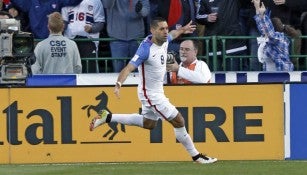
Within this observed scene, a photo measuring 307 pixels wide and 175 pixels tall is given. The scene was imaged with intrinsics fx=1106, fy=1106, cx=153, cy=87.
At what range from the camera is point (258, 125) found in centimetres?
1695

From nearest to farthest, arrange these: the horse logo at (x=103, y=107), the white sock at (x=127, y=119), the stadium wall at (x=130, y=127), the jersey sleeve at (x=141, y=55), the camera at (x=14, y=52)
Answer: the jersey sleeve at (x=141, y=55)
the white sock at (x=127, y=119)
the camera at (x=14, y=52)
the stadium wall at (x=130, y=127)
the horse logo at (x=103, y=107)

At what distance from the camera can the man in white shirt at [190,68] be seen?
17.0 meters

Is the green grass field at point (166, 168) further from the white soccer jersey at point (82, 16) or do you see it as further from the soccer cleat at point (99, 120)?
the white soccer jersey at point (82, 16)

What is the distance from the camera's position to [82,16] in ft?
62.8

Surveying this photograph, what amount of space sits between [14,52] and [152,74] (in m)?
2.09

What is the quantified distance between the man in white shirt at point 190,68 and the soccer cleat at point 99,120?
1400 millimetres

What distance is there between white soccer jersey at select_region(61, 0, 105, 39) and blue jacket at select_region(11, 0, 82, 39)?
117 mm

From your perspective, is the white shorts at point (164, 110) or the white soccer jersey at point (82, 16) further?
the white soccer jersey at point (82, 16)

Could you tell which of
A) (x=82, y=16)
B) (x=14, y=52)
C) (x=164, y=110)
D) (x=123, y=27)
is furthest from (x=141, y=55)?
(x=82, y=16)

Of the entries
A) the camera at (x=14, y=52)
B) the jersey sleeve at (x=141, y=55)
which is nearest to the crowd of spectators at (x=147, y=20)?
the camera at (x=14, y=52)

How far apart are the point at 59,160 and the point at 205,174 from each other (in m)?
3.30

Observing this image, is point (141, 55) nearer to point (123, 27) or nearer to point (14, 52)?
point (14, 52)

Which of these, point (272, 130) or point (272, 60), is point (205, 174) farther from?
point (272, 60)

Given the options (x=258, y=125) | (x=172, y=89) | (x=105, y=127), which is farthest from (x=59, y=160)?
(x=258, y=125)
